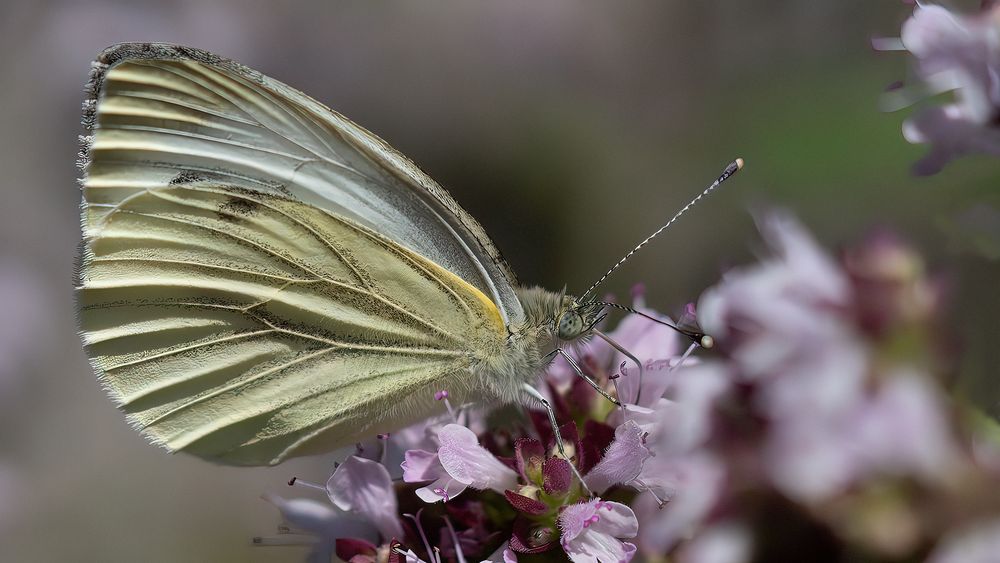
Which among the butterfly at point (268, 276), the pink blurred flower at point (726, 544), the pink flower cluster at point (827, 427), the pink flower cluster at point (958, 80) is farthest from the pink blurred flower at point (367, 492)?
the pink flower cluster at point (958, 80)

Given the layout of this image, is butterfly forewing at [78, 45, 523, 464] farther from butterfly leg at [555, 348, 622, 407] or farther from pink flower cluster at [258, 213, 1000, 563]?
pink flower cluster at [258, 213, 1000, 563]

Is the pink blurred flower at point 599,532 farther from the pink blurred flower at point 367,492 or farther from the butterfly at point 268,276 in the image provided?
the butterfly at point 268,276

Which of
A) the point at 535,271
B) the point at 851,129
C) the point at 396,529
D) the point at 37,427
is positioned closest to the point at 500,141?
the point at 535,271

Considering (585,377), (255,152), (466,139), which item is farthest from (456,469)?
(466,139)

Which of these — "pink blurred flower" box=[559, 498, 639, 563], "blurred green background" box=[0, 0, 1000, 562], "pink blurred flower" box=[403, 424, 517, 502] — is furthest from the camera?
"blurred green background" box=[0, 0, 1000, 562]

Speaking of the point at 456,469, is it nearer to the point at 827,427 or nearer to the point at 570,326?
the point at 570,326

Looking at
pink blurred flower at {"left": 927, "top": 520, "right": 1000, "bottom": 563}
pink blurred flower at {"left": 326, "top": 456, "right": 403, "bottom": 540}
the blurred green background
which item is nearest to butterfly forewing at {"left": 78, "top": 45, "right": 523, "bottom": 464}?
pink blurred flower at {"left": 326, "top": 456, "right": 403, "bottom": 540}

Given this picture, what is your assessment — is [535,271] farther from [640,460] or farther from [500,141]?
[640,460]
